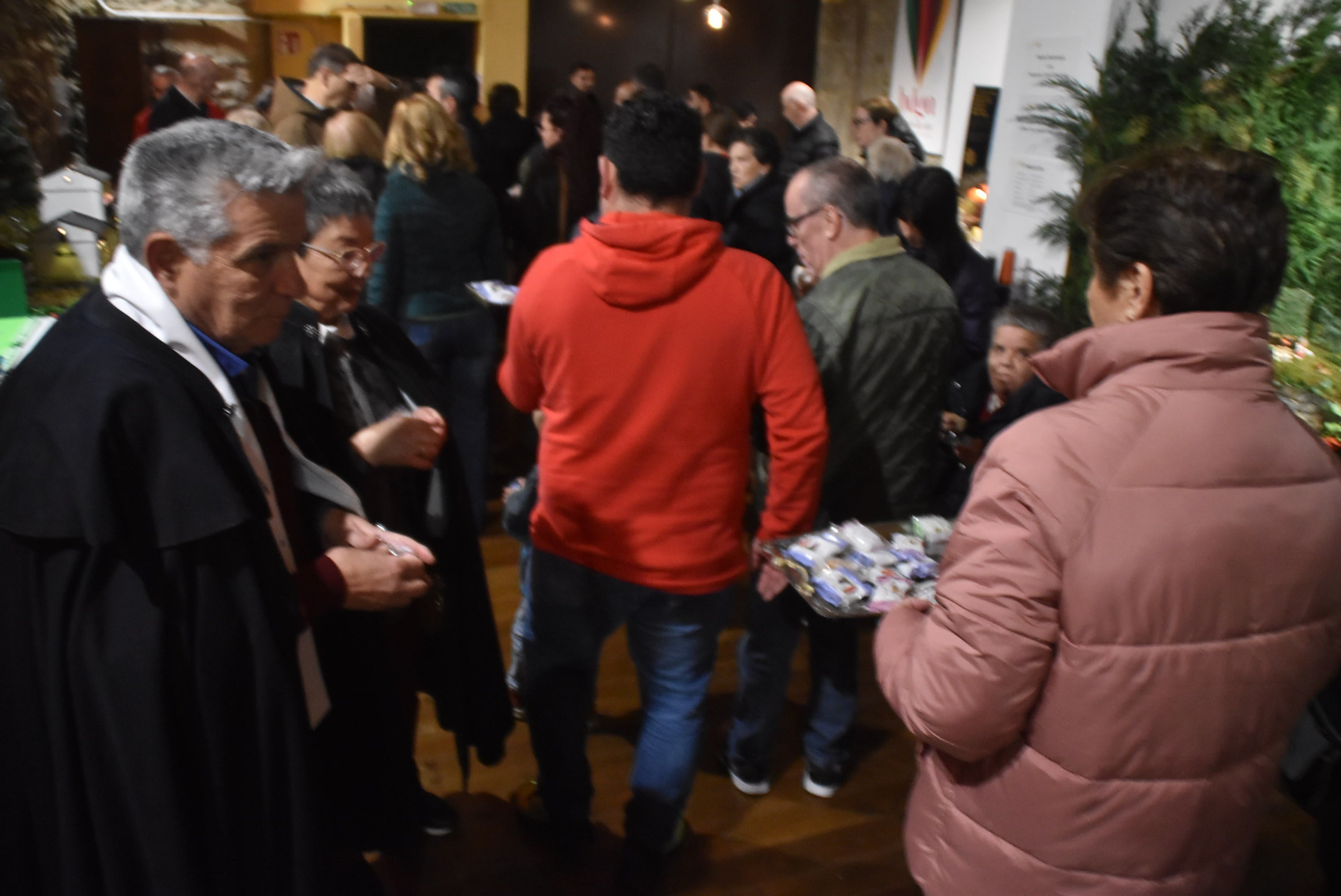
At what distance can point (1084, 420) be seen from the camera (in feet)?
4.00

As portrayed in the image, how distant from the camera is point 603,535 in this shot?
2111 mm

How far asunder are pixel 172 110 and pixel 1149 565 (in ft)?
18.6

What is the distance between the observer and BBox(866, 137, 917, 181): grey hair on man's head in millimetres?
4824

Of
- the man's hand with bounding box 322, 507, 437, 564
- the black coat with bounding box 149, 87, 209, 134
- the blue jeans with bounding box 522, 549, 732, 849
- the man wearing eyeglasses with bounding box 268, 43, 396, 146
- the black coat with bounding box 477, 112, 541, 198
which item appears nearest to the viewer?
the man's hand with bounding box 322, 507, 437, 564

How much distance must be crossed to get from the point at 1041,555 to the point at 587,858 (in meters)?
1.70

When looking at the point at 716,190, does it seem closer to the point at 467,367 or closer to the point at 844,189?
the point at 467,367

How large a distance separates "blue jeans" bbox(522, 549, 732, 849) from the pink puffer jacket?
0.83 metres

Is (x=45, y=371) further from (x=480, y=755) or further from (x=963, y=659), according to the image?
(x=480, y=755)

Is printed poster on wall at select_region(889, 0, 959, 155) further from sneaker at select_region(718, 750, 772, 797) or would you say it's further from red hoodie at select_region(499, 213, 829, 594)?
red hoodie at select_region(499, 213, 829, 594)

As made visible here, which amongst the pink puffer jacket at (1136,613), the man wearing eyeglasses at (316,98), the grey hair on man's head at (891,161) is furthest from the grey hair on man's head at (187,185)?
the grey hair on man's head at (891,161)

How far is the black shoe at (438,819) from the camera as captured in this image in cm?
256

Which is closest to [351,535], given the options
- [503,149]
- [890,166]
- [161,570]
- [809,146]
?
[161,570]

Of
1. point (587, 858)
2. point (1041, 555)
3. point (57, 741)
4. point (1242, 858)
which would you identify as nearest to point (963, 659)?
point (1041, 555)

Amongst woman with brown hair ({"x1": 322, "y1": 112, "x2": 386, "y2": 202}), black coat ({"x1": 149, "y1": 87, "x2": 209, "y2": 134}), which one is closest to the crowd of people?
woman with brown hair ({"x1": 322, "y1": 112, "x2": 386, "y2": 202})
